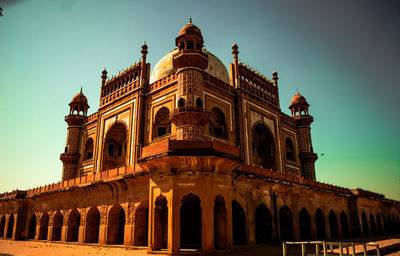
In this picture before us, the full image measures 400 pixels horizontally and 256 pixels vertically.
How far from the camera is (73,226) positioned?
63.2 ft

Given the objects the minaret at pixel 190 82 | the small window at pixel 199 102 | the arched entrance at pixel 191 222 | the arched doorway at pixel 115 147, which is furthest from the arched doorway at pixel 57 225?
the small window at pixel 199 102

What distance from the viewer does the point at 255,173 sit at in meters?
15.2

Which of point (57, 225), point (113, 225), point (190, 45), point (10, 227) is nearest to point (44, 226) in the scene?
point (57, 225)

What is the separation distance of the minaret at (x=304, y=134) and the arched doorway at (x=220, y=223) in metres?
19.5

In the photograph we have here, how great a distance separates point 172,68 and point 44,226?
14877mm

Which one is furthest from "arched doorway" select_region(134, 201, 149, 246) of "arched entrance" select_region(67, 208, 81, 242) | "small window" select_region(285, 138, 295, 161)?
"small window" select_region(285, 138, 295, 161)

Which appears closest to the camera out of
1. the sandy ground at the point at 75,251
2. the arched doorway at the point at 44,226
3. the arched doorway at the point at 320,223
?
the sandy ground at the point at 75,251

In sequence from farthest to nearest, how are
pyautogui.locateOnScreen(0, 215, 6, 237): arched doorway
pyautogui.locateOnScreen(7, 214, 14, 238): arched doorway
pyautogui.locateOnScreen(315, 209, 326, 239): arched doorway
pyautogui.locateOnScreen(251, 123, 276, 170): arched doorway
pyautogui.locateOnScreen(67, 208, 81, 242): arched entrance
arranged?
pyautogui.locateOnScreen(0, 215, 6, 237): arched doorway → pyautogui.locateOnScreen(251, 123, 276, 170): arched doorway → pyautogui.locateOnScreen(7, 214, 14, 238): arched doorway → pyautogui.locateOnScreen(315, 209, 326, 239): arched doorway → pyautogui.locateOnScreen(67, 208, 81, 242): arched entrance

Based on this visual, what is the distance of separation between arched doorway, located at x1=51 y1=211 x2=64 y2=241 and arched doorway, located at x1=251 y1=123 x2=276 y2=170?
14.9 metres

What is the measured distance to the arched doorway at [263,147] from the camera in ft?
85.4

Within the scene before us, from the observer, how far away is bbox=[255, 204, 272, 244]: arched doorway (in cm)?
1587

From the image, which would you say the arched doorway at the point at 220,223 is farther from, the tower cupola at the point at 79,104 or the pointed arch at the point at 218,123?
the tower cupola at the point at 79,104

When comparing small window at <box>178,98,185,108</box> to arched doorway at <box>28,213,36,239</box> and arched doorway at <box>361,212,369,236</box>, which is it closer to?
arched doorway at <box>28,213,36,239</box>

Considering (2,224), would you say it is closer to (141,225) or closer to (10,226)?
(10,226)
